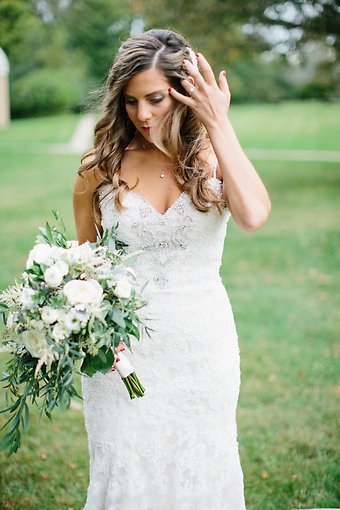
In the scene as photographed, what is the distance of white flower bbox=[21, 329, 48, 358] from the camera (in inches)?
100

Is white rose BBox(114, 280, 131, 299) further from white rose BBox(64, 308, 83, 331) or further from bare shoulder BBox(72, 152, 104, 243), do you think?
bare shoulder BBox(72, 152, 104, 243)

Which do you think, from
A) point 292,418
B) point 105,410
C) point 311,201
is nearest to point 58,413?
point 292,418

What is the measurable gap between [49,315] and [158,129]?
0.95 meters

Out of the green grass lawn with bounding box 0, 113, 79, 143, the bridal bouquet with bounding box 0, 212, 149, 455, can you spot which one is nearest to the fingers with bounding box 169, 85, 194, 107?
the bridal bouquet with bounding box 0, 212, 149, 455

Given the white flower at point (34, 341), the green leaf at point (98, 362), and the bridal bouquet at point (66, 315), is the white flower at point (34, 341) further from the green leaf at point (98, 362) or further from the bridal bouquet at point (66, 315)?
the green leaf at point (98, 362)

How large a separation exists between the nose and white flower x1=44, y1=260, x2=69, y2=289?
0.73m

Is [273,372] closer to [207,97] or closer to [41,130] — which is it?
[207,97]

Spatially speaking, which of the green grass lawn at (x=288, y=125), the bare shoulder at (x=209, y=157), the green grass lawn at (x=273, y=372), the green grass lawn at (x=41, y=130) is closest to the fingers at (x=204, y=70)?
the bare shoulder at (x=209, y=157)

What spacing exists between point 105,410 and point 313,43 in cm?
1535

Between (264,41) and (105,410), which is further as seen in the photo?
(264,41)

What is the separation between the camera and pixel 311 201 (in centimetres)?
1584

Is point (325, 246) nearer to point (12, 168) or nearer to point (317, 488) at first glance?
point (317, 488)

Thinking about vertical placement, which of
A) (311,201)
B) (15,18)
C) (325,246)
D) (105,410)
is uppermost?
(105,410)

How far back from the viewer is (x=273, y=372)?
6.39m
